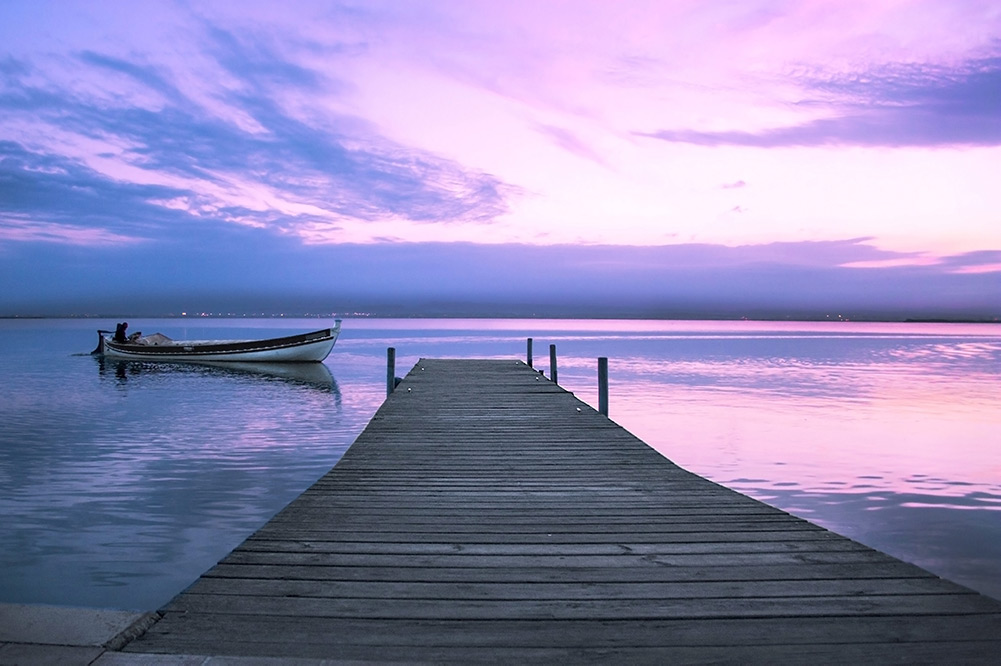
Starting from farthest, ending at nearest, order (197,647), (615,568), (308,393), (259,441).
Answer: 1. (308,393)
2. (259,441)
3. (615,568)
4. (197,647)

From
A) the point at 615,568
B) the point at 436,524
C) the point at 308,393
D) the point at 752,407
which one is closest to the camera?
the point at 615,568

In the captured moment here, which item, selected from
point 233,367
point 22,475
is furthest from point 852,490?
point 233,367

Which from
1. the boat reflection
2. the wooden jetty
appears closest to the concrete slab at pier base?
the wooden jetty

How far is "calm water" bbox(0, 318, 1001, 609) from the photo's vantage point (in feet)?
23.7

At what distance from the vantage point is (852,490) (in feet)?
34.4

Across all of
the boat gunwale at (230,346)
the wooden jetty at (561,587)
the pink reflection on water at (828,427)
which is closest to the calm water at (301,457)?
the pink reflection on water at (828,427)

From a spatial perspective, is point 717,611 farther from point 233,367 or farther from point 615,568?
point 233,367

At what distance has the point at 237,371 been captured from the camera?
31.6m

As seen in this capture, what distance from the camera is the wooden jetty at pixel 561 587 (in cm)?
293

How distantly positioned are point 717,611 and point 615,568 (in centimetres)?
73

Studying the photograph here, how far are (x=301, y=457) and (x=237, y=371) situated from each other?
20698 mm

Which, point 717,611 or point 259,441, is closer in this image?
point 717,611

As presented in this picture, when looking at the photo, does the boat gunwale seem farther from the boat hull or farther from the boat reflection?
the boat reflection

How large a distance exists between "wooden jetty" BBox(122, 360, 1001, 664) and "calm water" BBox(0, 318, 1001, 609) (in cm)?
283
